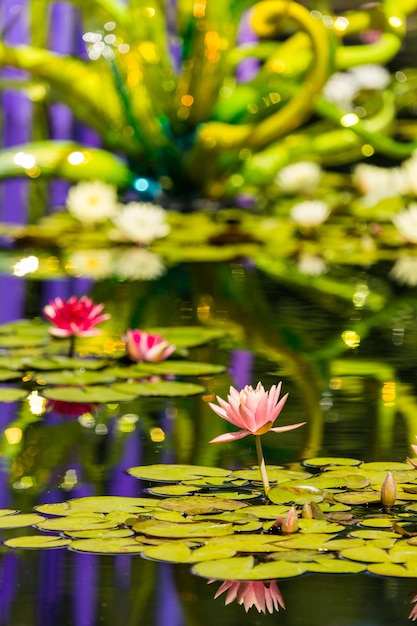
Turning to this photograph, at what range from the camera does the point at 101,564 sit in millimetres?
1280

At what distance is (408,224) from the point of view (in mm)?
3668

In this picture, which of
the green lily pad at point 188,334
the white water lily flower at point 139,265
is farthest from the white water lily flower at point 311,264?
the green lily pad at point 188,334

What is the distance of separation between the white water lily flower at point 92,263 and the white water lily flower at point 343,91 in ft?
5.30

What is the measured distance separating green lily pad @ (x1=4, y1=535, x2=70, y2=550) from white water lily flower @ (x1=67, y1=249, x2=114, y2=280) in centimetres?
192

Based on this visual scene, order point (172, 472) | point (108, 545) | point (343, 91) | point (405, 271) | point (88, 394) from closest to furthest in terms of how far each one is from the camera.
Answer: point (108, 545), point (172, 472), point (88, 394), point (405, 271), point (343, 91)

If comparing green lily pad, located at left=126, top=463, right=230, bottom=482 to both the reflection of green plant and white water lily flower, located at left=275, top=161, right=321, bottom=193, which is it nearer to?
the reflection of green plant

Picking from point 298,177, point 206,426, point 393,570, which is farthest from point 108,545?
point 298,177

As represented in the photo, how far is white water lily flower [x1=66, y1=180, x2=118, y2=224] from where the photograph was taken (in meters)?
3.92

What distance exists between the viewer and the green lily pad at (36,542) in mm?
1327

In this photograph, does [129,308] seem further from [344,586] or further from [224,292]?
[344,586]

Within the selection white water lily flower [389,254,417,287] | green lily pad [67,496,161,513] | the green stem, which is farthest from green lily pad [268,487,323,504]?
white water lily flower [389,254,417,287]

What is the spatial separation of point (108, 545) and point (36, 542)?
65mm

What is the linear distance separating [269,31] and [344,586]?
9.08ft

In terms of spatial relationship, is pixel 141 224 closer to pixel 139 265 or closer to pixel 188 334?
pixel 139 265
